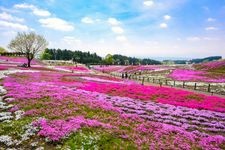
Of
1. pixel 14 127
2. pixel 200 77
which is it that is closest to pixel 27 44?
pixel 200 77

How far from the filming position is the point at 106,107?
91.9 feet

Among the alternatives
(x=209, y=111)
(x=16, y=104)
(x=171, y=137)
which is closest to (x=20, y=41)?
(x=16, y=104)

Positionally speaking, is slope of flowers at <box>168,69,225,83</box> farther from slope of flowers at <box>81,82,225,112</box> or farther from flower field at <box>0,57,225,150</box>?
flower field at <box>0,57,225,150</box>

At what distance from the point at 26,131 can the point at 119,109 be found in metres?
10.8

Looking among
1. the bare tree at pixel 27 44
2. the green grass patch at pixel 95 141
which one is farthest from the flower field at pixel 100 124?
the bare tree at pixel 27 44

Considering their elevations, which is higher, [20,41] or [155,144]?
[20,41]

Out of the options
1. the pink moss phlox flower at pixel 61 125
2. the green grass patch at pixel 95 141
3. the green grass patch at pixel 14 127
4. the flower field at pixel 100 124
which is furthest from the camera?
the green grass patch at pixel 14 127

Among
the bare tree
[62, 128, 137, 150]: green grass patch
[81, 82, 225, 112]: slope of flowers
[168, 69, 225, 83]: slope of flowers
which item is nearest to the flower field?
[62, 128, 137, 150]: green grass patch

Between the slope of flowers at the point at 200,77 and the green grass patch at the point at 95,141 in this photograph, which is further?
the slope of flowers at the point at 200,77

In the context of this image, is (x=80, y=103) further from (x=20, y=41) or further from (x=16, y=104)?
(x=20, y=41)

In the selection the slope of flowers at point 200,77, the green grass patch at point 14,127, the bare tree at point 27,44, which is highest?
the bare tree at point 27,44

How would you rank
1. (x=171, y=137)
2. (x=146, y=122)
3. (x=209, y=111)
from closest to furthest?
(x=171, y=137), (x=146, y=122), (x=209, y=111)

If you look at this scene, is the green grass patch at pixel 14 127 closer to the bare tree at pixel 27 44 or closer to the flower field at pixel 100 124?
the flower field at pixel 100 124

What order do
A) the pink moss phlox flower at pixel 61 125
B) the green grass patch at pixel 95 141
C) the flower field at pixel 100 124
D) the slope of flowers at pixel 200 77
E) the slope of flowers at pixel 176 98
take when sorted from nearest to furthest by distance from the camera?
the green grass patch at pixel 95 141, the flower field at pixel 100 124, the pink moss phlox flower at pixel 61 125, the slope of flowers at pixel 176 98, the slope of flowers at pixel 200 77
